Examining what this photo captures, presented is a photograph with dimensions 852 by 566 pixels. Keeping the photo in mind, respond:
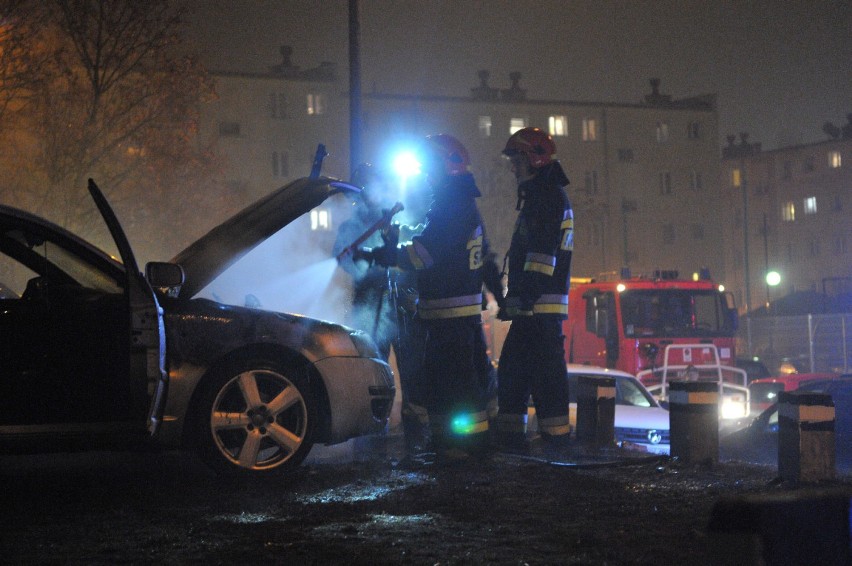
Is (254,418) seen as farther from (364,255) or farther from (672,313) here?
(672,313)

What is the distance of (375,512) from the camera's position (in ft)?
17.5

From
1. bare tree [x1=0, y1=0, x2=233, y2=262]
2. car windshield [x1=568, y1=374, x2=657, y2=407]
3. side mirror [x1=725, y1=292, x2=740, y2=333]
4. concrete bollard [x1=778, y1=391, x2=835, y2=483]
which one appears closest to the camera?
concrete bollard [x1=778, y1=391, x2=835, y2=483]

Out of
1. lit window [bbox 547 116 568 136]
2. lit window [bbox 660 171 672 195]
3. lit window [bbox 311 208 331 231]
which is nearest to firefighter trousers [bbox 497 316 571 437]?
lit window [bbox 311 208 331 231]

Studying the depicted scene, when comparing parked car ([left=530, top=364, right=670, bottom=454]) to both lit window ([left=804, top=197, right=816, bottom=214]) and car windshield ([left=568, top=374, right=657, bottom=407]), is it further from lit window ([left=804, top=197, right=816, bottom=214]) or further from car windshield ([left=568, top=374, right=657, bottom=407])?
lit window ([left=804, top=197, right=816, bottom=214])

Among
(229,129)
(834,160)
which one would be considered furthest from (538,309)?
(834,160)

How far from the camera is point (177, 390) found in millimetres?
6211

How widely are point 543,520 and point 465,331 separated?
2.08 meters

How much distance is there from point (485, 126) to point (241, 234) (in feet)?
166

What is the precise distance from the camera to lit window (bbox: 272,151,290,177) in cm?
5391

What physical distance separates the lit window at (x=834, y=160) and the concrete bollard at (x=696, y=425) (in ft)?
218

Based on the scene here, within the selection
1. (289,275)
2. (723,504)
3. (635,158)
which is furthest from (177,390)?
(635,158)

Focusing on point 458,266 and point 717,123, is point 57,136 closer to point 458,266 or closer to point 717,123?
point 458,266

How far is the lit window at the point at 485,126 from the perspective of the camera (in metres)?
56.7

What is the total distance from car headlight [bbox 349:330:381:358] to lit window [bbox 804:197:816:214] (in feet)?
224
